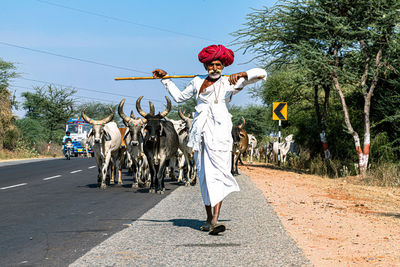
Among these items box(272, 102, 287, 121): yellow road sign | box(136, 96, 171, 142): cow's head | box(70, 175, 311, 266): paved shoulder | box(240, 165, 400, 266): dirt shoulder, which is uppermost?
box(272, 102, 287, 121): yellow road sign

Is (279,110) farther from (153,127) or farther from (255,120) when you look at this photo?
(255,120)

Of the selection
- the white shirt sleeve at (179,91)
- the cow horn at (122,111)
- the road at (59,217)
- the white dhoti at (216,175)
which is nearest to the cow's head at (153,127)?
the road at (59,217)

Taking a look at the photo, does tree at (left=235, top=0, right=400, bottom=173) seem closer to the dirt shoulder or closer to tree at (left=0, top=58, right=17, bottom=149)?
the dirt shoulder

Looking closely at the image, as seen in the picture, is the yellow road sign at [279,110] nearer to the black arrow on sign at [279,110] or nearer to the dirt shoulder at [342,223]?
the black arrow on sign at [279,110]

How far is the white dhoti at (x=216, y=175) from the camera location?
22.9 feet

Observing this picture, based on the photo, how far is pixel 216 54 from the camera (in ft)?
23.8

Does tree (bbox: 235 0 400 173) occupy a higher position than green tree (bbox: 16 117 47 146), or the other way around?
tree (bbox: 235 0 400 173)

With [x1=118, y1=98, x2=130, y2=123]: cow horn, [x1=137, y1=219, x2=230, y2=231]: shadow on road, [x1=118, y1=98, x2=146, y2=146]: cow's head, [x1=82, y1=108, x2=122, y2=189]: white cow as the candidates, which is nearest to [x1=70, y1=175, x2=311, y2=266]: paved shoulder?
[x1=137, y1=219, x2=230, y2=231]: shadow on road

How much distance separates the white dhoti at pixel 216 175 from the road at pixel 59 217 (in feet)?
4.66

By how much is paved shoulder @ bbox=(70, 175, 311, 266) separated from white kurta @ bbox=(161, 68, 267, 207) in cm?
59

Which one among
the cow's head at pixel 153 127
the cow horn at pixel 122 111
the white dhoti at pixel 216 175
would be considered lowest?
the white dhoti at pixel 216 175

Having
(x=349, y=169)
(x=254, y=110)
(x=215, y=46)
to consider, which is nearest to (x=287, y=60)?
(x=349, y=169)

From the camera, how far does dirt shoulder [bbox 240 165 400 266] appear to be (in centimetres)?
578

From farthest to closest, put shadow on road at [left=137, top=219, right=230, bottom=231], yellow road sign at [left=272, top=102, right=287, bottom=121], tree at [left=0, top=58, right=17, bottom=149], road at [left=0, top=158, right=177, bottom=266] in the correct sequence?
tree at [left=0, top=58, right=17, bottom=149], yellow road sign at [left=272, top=102, right=287, bottom=121], shadow on road at [left=137, top=219, right=230, bottom=231], road at [left=0, top=158, right=177, bottom=266]
